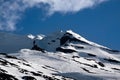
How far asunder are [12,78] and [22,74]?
1401 centimetres

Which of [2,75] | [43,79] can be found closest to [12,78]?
[2,75]

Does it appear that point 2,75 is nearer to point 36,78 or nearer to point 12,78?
point 12,78

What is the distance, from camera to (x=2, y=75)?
186 m

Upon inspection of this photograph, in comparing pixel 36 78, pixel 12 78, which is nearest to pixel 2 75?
pixel 12 78

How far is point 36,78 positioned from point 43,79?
3213 mm

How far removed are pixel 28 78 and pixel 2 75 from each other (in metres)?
11.1

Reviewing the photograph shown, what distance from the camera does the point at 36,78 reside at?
19812 cm

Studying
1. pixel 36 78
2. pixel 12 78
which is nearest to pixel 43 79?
pixel 36 78

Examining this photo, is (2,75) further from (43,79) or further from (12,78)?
(43,79)

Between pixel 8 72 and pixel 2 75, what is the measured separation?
41.1ft

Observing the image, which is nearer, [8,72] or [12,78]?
→ [12,78]

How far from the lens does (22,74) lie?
199375 millimetres

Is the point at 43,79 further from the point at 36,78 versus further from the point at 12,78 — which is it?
the point at 12,78

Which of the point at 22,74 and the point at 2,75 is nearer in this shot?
the point at 2,75
